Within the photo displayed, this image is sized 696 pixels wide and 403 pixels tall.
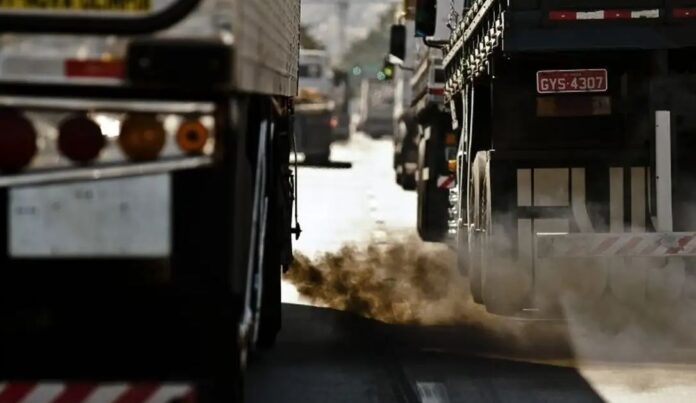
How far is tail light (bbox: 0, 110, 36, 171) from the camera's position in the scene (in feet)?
19.9

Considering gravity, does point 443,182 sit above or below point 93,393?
above

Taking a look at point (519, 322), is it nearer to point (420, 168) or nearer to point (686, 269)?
point (686, 269)

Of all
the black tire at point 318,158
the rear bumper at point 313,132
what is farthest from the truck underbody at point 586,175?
the black tire at point 318,158

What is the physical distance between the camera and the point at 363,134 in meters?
95.0

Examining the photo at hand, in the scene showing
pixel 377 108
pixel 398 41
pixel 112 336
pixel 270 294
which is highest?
pixel 377 108

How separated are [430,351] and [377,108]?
241ft

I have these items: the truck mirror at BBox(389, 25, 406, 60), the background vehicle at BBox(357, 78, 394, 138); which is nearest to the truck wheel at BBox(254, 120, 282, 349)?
the truck mirror at BBox(389, 25, 406, 60)

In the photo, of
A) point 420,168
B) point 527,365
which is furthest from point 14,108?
point 420,168

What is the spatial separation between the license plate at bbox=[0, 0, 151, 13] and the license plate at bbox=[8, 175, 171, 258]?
583 mm

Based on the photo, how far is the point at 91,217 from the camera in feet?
20.1

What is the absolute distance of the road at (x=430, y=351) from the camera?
10164 mm

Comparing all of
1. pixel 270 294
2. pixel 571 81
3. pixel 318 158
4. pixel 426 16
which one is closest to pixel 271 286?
pixel 270 294

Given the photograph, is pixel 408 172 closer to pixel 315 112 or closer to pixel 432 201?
pixel 315 112

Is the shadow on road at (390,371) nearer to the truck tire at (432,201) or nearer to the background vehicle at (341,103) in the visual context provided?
the truck tire at (432,201)
